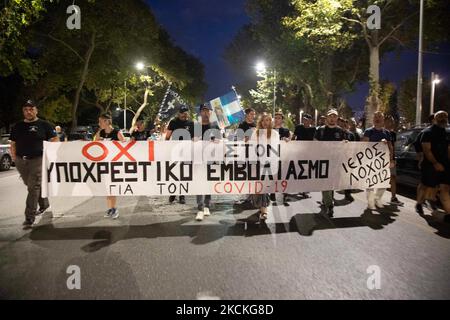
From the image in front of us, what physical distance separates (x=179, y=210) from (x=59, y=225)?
7.53 ft

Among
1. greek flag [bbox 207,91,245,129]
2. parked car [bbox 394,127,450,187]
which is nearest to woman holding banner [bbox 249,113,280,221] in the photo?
parked car [bbox 394,127,450,187]

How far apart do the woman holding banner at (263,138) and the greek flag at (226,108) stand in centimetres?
1948

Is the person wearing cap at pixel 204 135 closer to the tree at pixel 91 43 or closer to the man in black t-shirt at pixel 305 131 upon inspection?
the man in black t-shirt at pixel 305 131

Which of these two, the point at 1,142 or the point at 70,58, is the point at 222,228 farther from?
the point at 70,58

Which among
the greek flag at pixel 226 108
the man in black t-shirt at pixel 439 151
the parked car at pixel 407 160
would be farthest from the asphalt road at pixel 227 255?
the greek flag at pixel 226 108

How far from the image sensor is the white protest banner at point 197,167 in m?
6.75

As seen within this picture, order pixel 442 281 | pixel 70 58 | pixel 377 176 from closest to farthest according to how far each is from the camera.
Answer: pixel 442 281 < pixel 377 176 < pixel 70 58

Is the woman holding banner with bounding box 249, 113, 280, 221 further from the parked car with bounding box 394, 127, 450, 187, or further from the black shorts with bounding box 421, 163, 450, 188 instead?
the parked car with bounding box 394, 127, 450, 187

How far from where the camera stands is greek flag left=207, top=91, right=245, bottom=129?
88.0 feet

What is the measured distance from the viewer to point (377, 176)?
7.98 metres

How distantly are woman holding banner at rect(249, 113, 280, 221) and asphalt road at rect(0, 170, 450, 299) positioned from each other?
0.29 meters

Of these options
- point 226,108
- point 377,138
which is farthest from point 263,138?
point 226,108

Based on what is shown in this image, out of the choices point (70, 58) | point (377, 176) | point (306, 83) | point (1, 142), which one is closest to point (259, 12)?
point (306, 83)

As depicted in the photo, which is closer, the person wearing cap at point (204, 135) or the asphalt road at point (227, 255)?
the asphalt road at point (227, 255)
